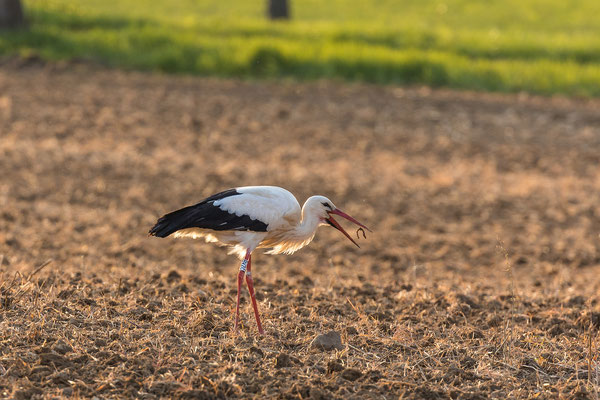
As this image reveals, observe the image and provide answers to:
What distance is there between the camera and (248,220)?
5.75 m

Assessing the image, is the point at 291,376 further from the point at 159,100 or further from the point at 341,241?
the point at 159,100

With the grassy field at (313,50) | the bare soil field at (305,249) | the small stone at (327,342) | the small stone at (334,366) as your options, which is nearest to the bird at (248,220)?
the bare soil field at (305,249)

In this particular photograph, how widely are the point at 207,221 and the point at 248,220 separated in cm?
26

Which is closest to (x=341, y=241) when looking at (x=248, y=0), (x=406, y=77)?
(x=406, y=77)

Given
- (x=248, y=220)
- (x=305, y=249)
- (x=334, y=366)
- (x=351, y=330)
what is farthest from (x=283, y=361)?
(x=305, y=249)

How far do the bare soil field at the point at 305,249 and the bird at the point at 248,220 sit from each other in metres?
0.48

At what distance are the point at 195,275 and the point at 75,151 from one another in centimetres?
573

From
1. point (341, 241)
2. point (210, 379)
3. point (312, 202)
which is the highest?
point (312, 202)

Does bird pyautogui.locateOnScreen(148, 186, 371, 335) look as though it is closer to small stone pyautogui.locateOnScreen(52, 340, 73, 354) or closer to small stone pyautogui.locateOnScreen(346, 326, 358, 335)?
small stone pyautogui.locateOnScreen(346, 326, 358, 335)

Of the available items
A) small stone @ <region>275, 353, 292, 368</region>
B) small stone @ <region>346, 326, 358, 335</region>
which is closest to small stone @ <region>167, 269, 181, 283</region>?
small stone @ <region>346, 326, 358, 335</region>

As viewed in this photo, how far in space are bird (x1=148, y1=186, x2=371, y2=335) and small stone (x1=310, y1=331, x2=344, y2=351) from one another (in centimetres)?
59

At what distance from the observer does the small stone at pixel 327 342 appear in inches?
205

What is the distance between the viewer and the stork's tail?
5.68 metres

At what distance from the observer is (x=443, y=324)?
19.6ft
